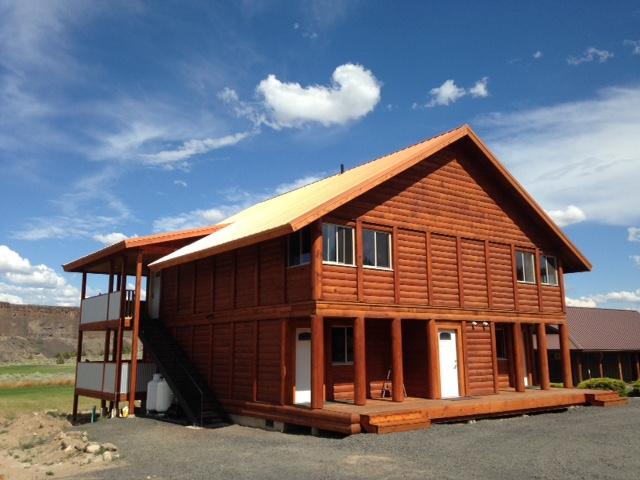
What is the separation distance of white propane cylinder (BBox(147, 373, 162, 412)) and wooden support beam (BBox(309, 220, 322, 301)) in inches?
312

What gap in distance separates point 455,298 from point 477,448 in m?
7.37

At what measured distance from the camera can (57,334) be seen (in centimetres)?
10144

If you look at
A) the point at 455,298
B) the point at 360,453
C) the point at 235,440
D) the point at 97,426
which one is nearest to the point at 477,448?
the point at 360,453

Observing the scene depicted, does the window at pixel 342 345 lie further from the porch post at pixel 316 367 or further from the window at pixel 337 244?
the porch post at pixel 316 367

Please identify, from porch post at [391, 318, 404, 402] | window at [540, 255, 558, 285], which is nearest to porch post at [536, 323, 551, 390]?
window at [540, 255, 558, 285]

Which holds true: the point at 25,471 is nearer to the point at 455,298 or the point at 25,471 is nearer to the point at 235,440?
the point at 235,440

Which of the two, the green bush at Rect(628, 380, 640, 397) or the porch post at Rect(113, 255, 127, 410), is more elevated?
the porch post at Rect(113, 255, 127, 410)

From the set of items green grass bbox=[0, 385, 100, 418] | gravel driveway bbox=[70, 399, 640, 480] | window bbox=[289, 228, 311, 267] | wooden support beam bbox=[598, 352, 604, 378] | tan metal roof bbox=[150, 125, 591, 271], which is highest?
tan metal roof bbox=[150, 125, 591, 271]

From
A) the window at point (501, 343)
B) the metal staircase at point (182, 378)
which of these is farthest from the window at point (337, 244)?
the window at point (501, 343)

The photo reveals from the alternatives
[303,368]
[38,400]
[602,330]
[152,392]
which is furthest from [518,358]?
[38,400]

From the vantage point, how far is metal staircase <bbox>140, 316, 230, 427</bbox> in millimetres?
18188

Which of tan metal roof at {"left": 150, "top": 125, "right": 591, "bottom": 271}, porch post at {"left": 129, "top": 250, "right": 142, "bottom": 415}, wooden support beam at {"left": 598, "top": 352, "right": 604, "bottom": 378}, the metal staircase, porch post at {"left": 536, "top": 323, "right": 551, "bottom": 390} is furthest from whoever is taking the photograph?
wooden support beam at {"left": 598, "top": 352, "right": 604, "bottom": 378}

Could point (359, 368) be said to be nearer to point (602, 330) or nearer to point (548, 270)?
point (548, 270)

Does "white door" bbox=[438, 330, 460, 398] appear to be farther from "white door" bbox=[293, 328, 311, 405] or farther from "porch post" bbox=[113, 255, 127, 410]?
"porch post" bbox=[113, 255, 127, 410]
